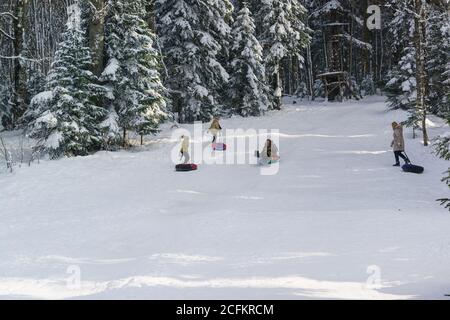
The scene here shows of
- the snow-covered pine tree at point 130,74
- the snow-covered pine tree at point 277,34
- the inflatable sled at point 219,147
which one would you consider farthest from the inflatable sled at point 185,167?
the snow-covered pine tree at point 277,34

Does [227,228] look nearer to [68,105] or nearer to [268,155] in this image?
[268,155]

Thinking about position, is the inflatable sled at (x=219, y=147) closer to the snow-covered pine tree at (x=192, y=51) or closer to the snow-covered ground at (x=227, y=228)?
the snow-covered ground at (x=227, y=228)

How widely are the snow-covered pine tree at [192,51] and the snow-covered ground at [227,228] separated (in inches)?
351

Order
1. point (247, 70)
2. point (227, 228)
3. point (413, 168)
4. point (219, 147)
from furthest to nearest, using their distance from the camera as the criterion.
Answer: point (247, 70), point (219, 147), point (413, 168), point (227, 228)

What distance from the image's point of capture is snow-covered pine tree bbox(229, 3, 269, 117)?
97.3 feet

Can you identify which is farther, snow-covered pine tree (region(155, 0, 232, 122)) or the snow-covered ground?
snow-covered pine tree (region(155, 0, 232, 122))

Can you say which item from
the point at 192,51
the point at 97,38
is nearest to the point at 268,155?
the point at 97,38

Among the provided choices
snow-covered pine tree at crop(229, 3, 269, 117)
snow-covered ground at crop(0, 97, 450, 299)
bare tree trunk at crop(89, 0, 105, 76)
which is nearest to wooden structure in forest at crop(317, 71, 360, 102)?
snow-covered pine tree at crop(229, 3, 269, 117)

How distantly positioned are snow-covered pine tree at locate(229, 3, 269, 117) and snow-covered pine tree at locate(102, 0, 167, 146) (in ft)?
35.0

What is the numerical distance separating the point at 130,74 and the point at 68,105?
336 centimetres

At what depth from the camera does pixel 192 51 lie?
26.8m

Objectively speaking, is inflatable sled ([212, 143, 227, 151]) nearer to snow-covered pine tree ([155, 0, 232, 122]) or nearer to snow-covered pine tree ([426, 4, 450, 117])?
snow-covered pine tree ([155, 0, 232, 122])

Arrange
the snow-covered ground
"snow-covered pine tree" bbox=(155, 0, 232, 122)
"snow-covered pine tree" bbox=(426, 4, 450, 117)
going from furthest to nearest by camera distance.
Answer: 1. "snow-covered pine tree" bbox=(155, 0, 232, 122)
2. "snow-covered pine tree" bbox=(426, 4, 450, 117)
3. the snow-covered ground

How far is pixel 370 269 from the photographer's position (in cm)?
725
